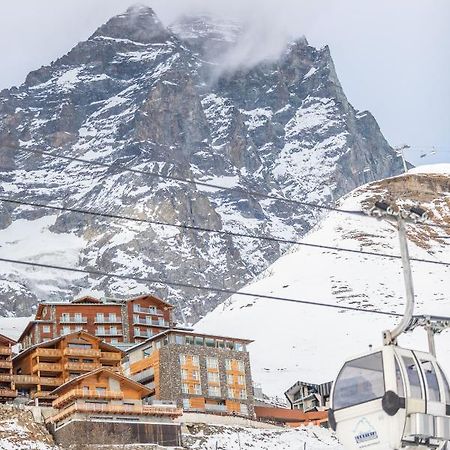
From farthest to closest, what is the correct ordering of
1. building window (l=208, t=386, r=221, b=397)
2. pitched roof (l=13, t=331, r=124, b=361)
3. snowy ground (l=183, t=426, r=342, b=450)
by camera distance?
pitched roof (l=13, t=331, r=124, b=361)
building window (l=208, t=386, r=221, b=397)
snowy ground (l=183, t=426, r=342, b=450)

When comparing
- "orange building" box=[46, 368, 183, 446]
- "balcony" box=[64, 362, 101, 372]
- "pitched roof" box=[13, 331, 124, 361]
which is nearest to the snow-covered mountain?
"pitched roof" box=[13, 331, 124, 361]

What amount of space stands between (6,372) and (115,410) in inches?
881

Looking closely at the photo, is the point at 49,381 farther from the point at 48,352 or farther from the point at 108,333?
the point at 108,333

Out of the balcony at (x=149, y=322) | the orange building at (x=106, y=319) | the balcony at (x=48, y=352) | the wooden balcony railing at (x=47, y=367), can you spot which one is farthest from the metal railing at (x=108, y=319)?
the wooden balcony railing at (x=47, y=367)

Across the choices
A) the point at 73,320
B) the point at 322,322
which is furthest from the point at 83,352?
the point at 322,322

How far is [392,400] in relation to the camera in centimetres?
2617

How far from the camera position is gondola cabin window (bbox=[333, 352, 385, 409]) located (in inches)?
1057

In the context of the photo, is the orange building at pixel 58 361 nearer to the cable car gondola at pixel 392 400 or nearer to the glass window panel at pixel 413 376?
the cable car gondola at pixel 392 400

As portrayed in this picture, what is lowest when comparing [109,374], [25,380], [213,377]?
[109,374]

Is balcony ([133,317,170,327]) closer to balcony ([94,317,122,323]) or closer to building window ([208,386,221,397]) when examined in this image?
balcony ([94,317,122,323])

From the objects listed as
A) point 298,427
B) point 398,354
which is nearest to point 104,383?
point 298,427

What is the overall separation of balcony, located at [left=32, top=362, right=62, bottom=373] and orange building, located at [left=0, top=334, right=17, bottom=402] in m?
3.02

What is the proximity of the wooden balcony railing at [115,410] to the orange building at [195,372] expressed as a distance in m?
15.5

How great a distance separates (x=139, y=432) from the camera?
2992 inches
